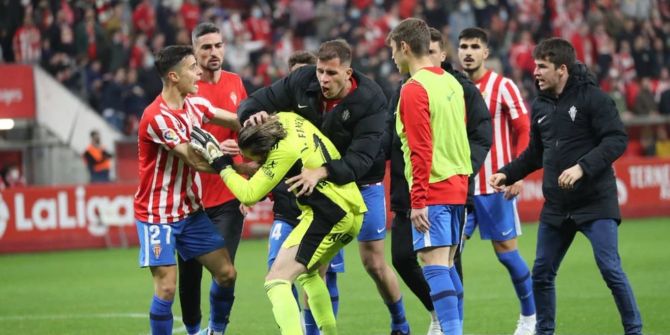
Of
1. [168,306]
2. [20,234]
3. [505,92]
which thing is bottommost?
[20,234]

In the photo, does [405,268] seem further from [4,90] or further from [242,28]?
[242,28]

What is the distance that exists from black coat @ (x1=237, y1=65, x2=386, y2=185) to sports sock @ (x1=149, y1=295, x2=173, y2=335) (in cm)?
148

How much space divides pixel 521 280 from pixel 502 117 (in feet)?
5.18

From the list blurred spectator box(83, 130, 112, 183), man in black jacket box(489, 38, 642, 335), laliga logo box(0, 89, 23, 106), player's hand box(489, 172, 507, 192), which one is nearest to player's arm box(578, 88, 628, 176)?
man in black jacket box(489, 38, 642, 335)

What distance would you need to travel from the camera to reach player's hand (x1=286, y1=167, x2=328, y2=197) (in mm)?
7719

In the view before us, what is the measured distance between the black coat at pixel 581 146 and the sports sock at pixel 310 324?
6.37ft

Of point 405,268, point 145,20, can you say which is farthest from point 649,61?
point 405,268

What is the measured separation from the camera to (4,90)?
21891 millimetres

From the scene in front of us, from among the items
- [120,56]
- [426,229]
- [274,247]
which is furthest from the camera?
[120,56]

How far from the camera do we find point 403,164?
30.4 ft

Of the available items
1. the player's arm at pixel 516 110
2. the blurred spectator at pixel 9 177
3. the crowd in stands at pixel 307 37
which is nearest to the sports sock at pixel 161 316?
the player's arm at pixel 516 110

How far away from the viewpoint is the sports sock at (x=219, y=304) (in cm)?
910

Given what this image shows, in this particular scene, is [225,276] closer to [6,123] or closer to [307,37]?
[6,123]

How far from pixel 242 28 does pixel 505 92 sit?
16.2 m
